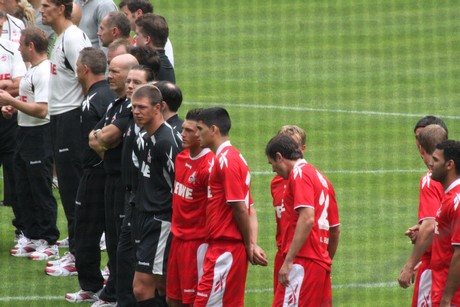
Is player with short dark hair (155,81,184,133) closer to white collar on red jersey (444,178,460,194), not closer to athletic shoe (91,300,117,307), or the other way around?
athletic shoe (91,300,117,307)

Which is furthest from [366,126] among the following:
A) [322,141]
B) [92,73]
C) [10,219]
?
[92,73]

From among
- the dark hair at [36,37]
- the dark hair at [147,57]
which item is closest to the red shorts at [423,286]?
the dark hair at [147,57]

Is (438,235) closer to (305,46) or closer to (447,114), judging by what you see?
(447,114)

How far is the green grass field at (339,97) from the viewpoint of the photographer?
31.4 ft

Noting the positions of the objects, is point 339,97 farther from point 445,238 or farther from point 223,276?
point 445,238

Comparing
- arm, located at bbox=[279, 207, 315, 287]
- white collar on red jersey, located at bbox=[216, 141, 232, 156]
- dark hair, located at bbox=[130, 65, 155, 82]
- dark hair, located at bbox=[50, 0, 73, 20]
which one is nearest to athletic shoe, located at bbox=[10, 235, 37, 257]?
dark hair, located at bbox=[50, 0, 73, 20]

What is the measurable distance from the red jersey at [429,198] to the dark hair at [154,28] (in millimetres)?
3216

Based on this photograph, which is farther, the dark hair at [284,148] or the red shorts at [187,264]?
the red shorts at [187,264]

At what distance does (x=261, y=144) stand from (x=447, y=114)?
10.3 ft

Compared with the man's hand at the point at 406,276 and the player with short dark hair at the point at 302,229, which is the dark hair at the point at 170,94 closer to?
the player with short dark hair at the point at 302,229

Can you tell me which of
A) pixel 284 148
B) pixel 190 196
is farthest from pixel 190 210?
pixel 284 148

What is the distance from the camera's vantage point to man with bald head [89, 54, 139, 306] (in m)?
7.86

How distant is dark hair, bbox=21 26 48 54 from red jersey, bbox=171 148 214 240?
3209mm

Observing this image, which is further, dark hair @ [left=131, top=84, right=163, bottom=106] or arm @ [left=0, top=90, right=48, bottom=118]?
arm @ [left=0, top=90, right=48, bottom=118]
